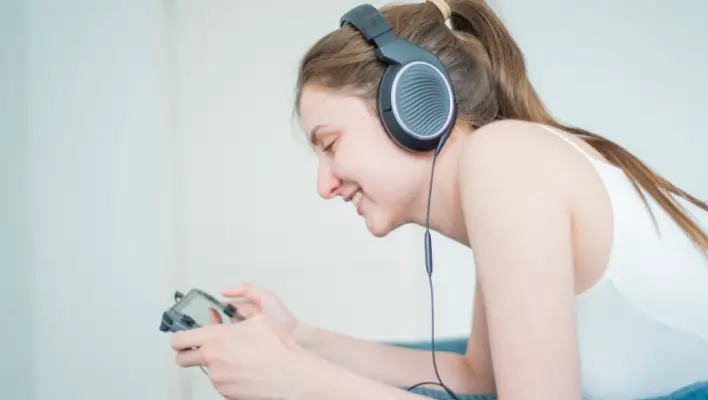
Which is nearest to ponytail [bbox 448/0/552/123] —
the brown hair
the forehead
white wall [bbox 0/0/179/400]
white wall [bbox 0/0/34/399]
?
the brown hair

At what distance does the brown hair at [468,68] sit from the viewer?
71 cm

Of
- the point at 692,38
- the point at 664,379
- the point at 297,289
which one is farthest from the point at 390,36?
the point at 692,38

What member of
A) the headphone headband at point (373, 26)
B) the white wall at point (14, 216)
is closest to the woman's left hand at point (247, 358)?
the headphone headband at point (373, 26)

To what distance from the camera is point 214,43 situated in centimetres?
132

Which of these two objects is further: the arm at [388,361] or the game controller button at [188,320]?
the arm at [388,361]

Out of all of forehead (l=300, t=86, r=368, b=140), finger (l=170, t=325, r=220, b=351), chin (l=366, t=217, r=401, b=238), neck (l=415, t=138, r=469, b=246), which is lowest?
finger (l=170, t=325, r=220, b=351)

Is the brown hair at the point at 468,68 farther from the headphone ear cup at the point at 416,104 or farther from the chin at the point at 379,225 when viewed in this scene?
the chin at the point at 379,225

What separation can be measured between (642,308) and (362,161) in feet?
1.21

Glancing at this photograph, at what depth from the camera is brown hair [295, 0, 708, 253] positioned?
707 millimetres

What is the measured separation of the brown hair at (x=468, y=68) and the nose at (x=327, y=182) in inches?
4.2

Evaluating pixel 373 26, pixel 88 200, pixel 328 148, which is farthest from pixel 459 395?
pixel 88 200

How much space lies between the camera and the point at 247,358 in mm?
597

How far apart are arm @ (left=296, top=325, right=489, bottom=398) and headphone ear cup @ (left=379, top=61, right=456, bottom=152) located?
15.5 inches

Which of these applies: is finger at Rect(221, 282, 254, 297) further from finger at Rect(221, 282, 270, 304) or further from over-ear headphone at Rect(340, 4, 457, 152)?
over-ear headphone at Rect(340, 4, 457, 152)
